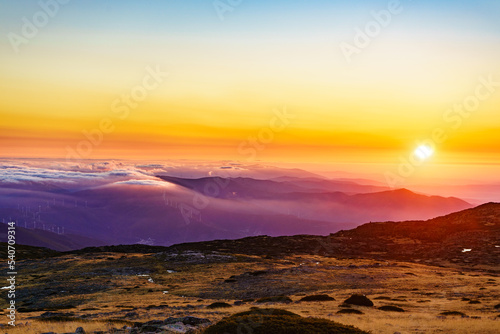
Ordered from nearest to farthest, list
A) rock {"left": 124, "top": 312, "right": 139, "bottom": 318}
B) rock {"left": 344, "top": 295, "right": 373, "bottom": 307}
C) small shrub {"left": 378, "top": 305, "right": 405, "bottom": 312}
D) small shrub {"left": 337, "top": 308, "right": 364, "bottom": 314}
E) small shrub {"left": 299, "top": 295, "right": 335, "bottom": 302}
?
small shrub {"left": 337, "top": 308, "right": 364, "bottom": 314} → small shrub {"left": 378, "top": 305, "right": 405, "bottom": 312} → rock {"left": 124, "top": 312, "right": 139, "bottom": 318} → rock {"left": 344, "top": 295, "right": 373, "bottom": 307} → small shrub {"left": 299, "top": 295, "right": 335, "bottom": 302}

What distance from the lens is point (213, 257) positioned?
352ft

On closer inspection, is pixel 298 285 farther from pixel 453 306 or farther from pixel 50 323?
pixel 50 323

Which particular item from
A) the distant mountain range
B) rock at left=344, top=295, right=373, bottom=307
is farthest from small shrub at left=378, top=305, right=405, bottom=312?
the distant mountain range

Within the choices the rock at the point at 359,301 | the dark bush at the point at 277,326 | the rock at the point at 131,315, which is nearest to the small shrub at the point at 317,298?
the rock at the point at 359,301

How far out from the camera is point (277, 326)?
21.0 metres

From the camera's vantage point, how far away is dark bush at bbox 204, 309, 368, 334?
20469mm

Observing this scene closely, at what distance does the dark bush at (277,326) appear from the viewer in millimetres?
20469

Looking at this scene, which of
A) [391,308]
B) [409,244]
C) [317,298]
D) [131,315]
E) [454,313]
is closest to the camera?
[454,313]

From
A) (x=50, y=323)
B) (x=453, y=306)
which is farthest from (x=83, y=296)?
(x=453, y=306)

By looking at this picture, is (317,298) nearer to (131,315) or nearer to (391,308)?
(391,308)

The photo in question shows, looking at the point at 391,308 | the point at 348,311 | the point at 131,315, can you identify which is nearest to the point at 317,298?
the point at 391,308

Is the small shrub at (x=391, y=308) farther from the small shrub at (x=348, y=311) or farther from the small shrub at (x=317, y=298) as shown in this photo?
the small shrub at (x=317, y=298)

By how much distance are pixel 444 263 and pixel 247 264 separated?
50374mm

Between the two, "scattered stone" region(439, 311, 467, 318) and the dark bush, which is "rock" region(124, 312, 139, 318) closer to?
the dark bush
